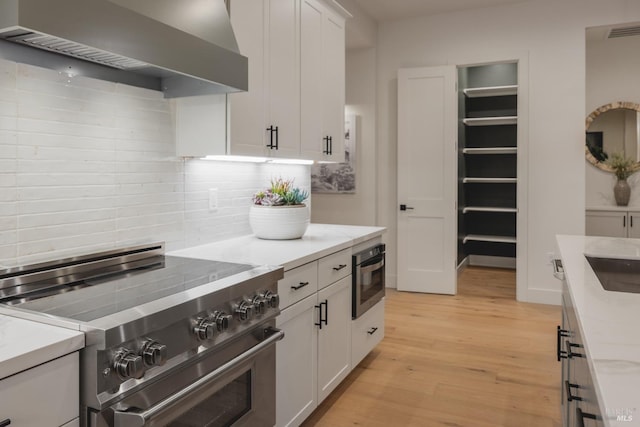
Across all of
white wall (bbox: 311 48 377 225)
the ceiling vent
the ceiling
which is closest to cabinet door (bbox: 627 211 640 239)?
the ceiling vent

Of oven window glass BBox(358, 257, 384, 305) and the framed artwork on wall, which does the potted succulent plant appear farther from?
the framed artwork on wall

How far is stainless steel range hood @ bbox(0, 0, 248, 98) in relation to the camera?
49.3 inches

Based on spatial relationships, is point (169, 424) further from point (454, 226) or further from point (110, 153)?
point (454, 226)

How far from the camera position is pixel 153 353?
1266 millimetres

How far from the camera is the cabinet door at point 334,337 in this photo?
2.43 metres

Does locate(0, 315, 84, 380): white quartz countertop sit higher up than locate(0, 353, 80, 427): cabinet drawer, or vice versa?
locate(0, 315, 84, 380): white quartz countertop

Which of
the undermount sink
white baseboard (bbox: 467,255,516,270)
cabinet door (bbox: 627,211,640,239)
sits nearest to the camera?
the undermount sink

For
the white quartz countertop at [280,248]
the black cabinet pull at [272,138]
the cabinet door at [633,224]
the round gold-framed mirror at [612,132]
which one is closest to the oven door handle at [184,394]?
the white quartz countertop at [280,248]

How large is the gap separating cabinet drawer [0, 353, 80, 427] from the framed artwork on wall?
440 centimetres

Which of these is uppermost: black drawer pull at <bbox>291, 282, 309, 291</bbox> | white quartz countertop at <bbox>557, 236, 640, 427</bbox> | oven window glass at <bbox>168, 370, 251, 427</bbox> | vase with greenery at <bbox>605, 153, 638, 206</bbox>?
vase with greenery at <bbox>605, 153, 638, 206</bbox>

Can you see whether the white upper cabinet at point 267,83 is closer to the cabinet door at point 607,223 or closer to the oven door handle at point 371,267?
the oven door handle at point 371,267

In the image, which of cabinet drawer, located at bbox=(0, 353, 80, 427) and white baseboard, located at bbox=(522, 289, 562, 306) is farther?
white baseboard, located at bbox=(522, 289, 562, 306)

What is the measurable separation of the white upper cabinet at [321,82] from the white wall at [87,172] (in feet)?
2.58

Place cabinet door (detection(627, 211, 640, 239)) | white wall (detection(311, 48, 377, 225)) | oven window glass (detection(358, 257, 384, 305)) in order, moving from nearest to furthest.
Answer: oven window glass (detection(358, 257, 384, 305)) → cabinet door (detection(627, 211, 640, 239)) → white wall (detection(311, 48, 377, 225))
